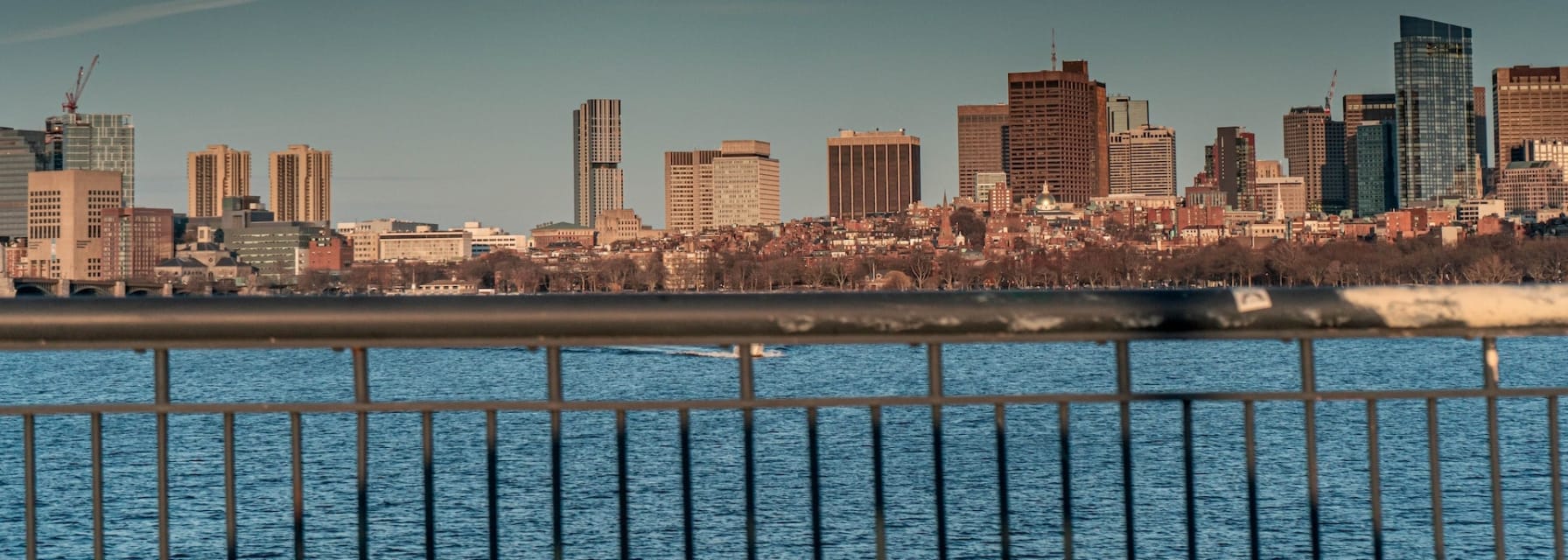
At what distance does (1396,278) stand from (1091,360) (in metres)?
53.2

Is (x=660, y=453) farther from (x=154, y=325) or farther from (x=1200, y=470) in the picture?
(x=154, y=325)

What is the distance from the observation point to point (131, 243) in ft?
527

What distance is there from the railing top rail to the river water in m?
13.9

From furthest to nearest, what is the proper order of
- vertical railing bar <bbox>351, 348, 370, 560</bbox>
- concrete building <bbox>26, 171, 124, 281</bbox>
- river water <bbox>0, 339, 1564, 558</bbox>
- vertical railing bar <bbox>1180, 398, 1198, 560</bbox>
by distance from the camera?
1. concrete building <bbox>26, 171, 124, 281</bbox>
2. river water <bbox>0, 339, 1564, 558</bbox>
3. vertical railing bar <bbox>1180, 398, 1198, 560</bbox>
4. vertical railing bar <bbox>351, 348, 370, 560</bbox>

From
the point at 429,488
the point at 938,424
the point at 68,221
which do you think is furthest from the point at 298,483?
the point at 68,221

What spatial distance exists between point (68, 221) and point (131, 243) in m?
11.6

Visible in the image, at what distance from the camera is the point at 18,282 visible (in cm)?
8838

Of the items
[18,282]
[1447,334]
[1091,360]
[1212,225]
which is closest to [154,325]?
[1447,334]

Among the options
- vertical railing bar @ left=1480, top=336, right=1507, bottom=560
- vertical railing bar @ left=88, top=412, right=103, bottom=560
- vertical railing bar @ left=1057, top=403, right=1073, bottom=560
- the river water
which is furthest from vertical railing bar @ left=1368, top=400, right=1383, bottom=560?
the river water

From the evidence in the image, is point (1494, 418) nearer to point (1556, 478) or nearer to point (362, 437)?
point (1556, 478)

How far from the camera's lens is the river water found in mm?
25703

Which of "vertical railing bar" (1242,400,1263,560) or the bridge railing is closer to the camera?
the bridge railing

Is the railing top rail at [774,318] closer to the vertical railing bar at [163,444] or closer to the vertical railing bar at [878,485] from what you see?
the vertical railing bar at [163,444]

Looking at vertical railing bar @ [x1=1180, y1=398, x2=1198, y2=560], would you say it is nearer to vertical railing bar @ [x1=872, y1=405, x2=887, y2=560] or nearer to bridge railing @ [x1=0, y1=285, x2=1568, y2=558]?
bridge railing @ [x1=0, y1=285, x2=1568, y2=558]
